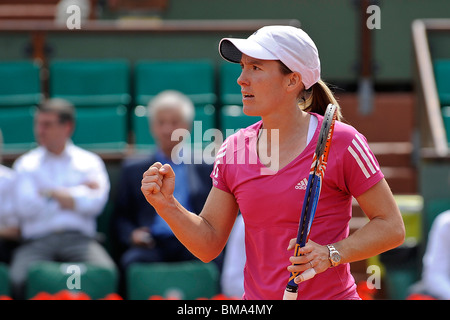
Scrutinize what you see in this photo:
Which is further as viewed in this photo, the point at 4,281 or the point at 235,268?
the point at 4,281

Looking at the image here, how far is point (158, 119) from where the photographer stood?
15.9ft

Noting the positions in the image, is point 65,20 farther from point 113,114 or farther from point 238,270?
point 238,270

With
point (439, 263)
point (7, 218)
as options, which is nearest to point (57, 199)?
point (7, 218)

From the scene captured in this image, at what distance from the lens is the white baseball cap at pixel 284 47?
2.27 metres

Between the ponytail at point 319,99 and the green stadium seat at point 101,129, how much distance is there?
3576 millimetres

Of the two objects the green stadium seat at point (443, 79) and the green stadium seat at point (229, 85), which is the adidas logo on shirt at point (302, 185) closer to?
the green stadium seat at point (229, 85)

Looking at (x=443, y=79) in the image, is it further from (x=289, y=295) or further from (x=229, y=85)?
(x=289, y=295)

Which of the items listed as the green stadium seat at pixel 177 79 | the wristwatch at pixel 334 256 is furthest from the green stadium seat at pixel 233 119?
the wristwatch at pixel 334 256

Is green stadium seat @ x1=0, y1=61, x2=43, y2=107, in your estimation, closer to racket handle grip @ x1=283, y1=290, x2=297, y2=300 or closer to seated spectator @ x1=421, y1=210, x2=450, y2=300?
seated spectator @ x1=421, y1=210, x2=450, y2=300

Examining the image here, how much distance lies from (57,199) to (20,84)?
5.46 ft

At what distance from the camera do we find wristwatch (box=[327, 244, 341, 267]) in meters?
2.17

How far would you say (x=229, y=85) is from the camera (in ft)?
19.8
